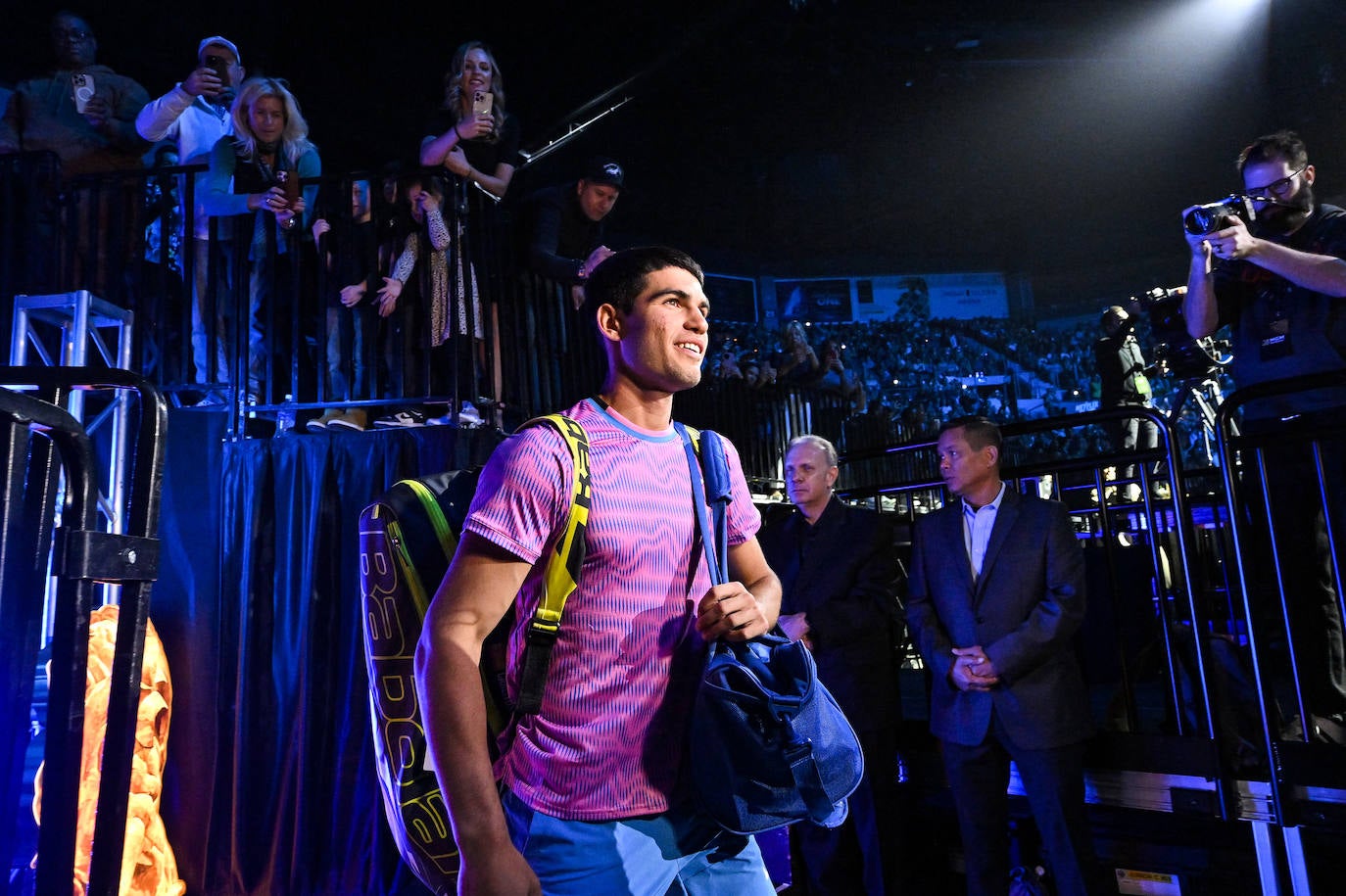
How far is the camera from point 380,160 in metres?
9.01

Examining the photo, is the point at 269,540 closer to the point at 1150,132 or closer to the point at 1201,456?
the point at 1201,456

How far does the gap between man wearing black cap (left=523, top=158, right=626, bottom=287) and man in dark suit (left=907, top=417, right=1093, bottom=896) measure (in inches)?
102

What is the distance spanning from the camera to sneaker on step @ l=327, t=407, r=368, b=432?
492cm

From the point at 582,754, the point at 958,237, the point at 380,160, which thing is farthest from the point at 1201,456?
the point at 582,754

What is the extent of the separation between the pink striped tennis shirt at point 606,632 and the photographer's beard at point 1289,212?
3815mm

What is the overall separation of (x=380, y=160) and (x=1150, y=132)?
14.2 metres

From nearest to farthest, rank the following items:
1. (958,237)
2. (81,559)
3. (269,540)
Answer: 1. (81,559)
2. (269,540)
3. (958,237)

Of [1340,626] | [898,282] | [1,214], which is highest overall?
[898,282]

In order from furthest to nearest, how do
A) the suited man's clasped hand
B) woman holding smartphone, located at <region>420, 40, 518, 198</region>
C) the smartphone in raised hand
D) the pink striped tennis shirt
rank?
the smartphone in raised hand, woman holding smartphone, located at <region>420, 40, 518, 198</region>, the suited man's clasped hand, the pink striped tennis shirt

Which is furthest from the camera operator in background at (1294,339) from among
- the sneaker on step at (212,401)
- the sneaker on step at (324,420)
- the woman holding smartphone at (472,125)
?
the sneaker on step at (212,401)

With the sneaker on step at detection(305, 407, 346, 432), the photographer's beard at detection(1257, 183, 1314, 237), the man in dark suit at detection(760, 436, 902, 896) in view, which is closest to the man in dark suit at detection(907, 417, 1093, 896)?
the man in dark suit at detection(760, 436, 902, 896)

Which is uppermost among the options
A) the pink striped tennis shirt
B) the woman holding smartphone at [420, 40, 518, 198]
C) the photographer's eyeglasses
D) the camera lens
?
the woman holding smartphone at [420, 40, 518, 198]

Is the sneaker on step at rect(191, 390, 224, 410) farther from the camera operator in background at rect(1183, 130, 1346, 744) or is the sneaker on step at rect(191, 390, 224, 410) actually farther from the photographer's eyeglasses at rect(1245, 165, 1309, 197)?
the photographer's eyeglasses at rect(1245, 165, 1309, 197)

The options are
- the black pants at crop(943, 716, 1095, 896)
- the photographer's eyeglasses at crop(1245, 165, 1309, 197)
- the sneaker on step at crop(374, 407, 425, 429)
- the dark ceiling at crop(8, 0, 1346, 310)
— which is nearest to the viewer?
the black pants at crop(943, 716, 1095, 896)
